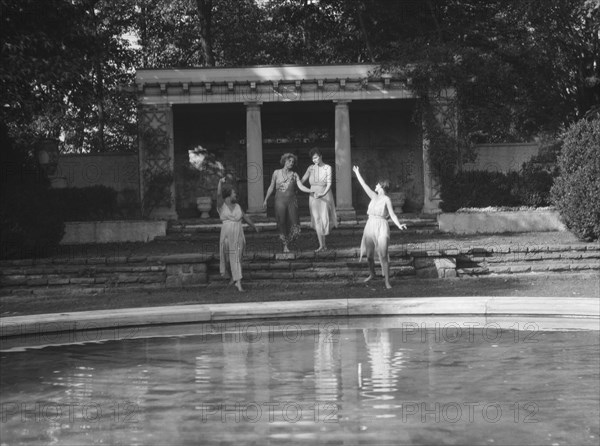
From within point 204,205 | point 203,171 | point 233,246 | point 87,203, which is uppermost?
point 203,171

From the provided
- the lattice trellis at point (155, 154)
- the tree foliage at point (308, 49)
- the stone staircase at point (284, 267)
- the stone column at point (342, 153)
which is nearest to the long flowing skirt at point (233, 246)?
the stone staircase at point (284, 267)

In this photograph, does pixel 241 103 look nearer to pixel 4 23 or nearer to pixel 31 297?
pixel 4 23

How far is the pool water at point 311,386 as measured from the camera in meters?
6.48

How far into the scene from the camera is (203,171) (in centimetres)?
3091

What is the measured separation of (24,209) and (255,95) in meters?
9.59

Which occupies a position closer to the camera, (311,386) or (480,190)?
(311,386)

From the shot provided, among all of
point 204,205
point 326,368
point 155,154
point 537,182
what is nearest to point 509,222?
point 537,182

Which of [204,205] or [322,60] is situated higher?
[322,60]

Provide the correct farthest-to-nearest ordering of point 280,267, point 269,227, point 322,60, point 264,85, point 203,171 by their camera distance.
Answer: point 322,60, point 203,171, point 264,85, point 269,227, point 280,267

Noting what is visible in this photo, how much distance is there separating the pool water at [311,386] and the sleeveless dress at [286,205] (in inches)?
270

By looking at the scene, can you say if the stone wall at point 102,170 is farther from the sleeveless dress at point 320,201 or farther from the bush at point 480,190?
the sleeveless dress at point 320,201

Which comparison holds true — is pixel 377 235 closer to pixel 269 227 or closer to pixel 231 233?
pixel 231 233

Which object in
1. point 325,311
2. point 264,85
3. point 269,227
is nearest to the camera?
point 325,311

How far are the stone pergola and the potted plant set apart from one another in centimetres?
327
